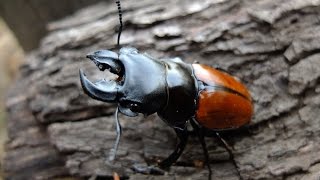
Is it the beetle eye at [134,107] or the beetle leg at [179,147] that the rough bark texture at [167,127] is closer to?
→ the beetle leg at [179,147]

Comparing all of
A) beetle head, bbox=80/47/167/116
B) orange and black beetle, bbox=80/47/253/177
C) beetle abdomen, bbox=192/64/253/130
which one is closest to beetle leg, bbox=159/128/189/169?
orange and black beetle, bbox=80/47/253/177

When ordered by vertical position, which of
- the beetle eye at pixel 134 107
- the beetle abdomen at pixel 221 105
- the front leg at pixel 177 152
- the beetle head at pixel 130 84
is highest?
the beetle head at pixel 130 84

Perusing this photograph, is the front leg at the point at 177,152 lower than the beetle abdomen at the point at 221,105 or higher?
lower

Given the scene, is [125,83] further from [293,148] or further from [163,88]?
[293,148]

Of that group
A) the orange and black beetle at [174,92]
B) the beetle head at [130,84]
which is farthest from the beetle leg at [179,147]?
the beetle head at [130,84]

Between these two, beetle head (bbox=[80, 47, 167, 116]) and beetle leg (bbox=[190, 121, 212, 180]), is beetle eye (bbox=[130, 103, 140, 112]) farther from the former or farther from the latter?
beetle leg (bbox=[190, 121, 212, 180])

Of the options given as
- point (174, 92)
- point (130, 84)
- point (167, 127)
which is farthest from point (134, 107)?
point (167, 127)

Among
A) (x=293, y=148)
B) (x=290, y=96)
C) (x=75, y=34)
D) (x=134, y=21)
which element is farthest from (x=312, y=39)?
(x=75, y=34)
